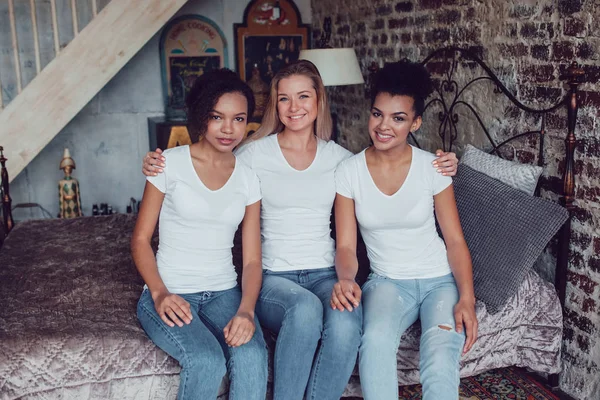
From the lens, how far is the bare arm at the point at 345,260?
204 centimetres

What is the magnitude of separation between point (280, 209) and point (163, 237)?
423mm

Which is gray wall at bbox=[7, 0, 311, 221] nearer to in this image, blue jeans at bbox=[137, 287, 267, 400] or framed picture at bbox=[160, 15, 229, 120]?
framed picture at bbox=[160, 15, 229, 120]

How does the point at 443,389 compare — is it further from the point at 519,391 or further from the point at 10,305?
the point at 10,305

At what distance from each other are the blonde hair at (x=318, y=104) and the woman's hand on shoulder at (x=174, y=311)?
29.9 inches

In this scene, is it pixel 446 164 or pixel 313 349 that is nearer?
pixel 313 349

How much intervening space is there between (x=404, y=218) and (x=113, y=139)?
3.31 m

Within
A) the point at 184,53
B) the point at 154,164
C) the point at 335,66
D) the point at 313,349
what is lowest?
the point at 313,349

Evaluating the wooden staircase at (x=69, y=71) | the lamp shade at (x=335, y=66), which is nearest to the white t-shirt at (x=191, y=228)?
the lamp shade at (x=335, y=66)

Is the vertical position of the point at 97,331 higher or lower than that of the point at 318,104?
lower

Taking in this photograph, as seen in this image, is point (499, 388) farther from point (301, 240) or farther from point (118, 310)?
point (118, 310)

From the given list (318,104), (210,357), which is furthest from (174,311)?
(318,104)

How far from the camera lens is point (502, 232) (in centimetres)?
234

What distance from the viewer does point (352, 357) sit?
6.49 feet

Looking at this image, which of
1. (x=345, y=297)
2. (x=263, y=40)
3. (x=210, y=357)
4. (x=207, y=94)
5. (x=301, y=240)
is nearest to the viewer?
(x=210, y=357)
